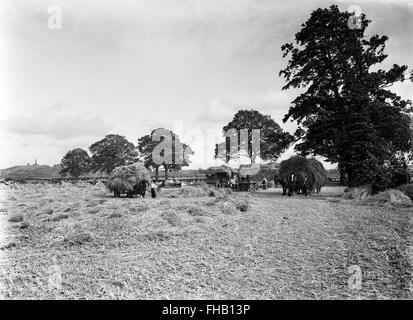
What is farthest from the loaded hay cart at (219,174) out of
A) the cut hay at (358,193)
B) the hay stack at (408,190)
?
the hay stack at (408,190)

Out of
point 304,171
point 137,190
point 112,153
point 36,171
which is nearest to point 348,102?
point 304,171

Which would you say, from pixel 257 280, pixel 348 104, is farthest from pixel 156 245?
pixel 348 104

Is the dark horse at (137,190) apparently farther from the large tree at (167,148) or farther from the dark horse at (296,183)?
the large tree at (167,148)

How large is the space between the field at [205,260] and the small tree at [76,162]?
6616cm

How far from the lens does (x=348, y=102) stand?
781 inches

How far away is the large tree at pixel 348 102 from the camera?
699 inches

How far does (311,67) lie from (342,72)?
7.62 ft

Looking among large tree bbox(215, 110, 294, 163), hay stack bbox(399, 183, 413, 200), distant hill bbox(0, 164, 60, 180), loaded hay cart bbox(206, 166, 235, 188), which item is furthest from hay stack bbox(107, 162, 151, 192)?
distant hill bbox(0, 164, 60, 180)

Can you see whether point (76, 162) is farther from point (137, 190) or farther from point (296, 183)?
point (296, 183)

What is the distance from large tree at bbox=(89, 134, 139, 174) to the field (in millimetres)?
56679

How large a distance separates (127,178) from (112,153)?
46.2 meters

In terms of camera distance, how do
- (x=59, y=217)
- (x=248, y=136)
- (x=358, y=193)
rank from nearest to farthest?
(x=59, y=217)
(x=358, y=193)
(x=248, y=136)

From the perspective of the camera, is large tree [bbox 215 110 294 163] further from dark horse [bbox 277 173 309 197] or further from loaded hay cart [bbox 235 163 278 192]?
dark horse [bbox 277 173 309 197]
